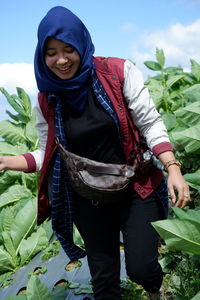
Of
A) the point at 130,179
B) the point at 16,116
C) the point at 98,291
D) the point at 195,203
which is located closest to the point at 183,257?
the point at 195,203

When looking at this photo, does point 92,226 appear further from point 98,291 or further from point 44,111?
point 44,111

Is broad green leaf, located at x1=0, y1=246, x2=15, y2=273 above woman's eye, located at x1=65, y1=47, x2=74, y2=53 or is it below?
below

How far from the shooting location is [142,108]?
240cm

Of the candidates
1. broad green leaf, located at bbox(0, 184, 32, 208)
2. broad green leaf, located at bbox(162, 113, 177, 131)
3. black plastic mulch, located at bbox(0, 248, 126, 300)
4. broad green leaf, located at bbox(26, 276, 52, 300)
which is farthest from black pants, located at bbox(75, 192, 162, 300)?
broad green leaf, located at bbox(0, 184, 32, 208)

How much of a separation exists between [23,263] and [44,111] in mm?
2071

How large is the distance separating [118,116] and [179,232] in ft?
1.99

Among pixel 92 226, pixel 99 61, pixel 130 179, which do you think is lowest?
pixel 92 226

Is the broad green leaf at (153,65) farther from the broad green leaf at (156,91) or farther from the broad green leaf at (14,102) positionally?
the broad green leaf at (14,102)

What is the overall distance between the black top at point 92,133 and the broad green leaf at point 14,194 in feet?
7.99

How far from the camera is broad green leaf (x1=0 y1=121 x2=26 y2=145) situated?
5.57m

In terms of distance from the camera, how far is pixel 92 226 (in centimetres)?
257

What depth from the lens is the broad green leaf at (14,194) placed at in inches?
192

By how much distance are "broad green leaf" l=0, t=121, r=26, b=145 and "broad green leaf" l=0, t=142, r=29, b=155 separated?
0.82 feet

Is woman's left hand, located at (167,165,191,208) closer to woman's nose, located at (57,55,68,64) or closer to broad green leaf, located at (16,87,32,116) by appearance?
woman's nose, located at (57,55,68,64)
